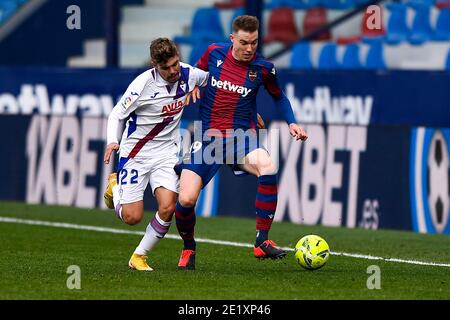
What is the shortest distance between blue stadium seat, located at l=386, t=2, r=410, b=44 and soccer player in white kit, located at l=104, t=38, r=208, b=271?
747 cm

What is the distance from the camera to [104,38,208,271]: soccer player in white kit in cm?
976

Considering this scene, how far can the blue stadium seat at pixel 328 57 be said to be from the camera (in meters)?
17.1

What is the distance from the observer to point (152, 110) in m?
9.86

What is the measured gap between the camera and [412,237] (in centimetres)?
1294

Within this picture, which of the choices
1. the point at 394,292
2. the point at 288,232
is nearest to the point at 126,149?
the point at 394,292

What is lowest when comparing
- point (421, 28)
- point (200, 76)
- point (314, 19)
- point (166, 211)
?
point (166, 211)

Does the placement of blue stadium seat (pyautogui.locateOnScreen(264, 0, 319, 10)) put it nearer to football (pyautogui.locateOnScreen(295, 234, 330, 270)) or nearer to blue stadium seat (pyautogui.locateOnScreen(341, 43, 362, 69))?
blue stadium seat (pyautogui.locateOnScreen(341, 43, 362, 69))

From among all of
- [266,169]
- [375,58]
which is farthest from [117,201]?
[375,58]

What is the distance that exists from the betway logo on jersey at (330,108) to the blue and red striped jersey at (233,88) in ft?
13.2

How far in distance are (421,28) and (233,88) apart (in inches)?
289

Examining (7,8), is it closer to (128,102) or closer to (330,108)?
(330,108)

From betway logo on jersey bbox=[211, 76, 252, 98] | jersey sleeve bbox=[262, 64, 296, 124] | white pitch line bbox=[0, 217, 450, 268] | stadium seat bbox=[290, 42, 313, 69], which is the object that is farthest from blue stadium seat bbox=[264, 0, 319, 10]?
betway logo on jersey bbox=[211, 76, 252, 98]

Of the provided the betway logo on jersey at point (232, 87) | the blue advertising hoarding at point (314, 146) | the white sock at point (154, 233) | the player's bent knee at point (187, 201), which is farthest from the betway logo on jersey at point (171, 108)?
the blue advertising hoarding at point (314, 146)

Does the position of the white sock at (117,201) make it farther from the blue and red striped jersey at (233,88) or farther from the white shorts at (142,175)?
the blue and red striped jersey at (233,88)
